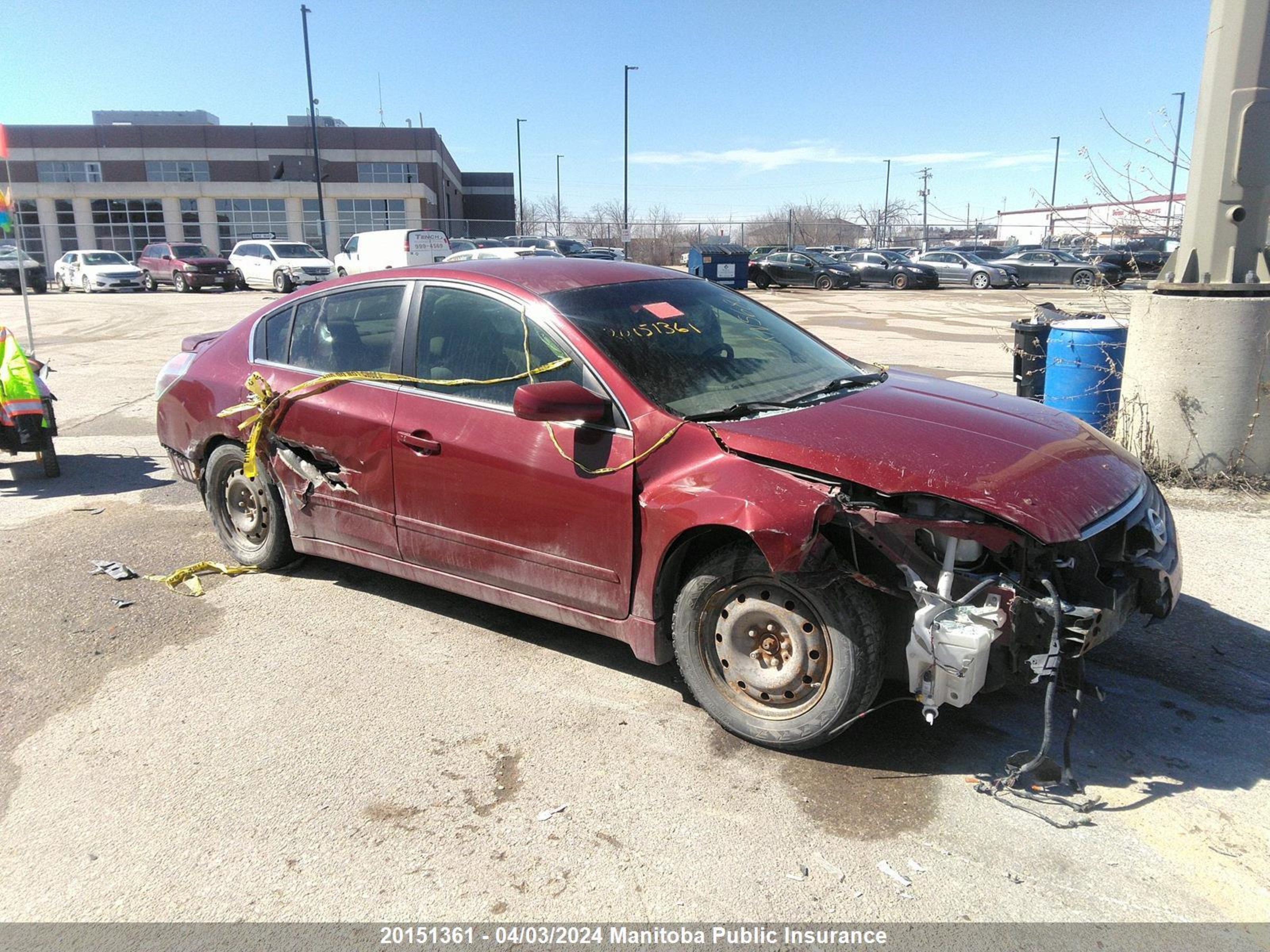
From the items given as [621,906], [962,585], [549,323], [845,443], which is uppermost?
[549,323]

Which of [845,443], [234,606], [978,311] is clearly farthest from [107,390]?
[978,311]

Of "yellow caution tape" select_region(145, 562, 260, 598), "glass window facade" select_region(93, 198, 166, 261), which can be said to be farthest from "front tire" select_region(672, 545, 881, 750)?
"glass window facade" select_region(93, 198, 166, 261)

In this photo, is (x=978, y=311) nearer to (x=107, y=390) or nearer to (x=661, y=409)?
(x=107, y=390)

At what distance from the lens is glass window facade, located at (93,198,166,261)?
5406cm

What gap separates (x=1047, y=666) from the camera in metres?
2.98

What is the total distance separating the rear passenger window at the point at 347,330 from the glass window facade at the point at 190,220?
2235 inches

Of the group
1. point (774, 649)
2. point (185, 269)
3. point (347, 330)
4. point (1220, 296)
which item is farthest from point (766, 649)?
point (185, 269)

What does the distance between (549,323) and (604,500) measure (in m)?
0.87

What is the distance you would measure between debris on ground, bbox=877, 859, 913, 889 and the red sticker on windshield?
7.91 feet

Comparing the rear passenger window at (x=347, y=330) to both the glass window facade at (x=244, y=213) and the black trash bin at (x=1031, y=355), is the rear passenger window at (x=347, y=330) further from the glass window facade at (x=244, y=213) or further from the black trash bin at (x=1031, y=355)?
the glass window facade at (x=244, y=213)

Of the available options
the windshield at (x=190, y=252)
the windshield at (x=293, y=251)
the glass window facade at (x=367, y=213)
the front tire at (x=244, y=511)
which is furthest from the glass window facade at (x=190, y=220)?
the front tire at (x=244, y=511)

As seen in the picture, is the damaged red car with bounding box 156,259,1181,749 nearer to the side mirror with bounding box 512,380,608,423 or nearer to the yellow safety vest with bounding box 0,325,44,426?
the side mirror with bounding box 512,380,608,423

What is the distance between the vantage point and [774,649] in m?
3.39

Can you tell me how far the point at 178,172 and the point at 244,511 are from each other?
59302mm
